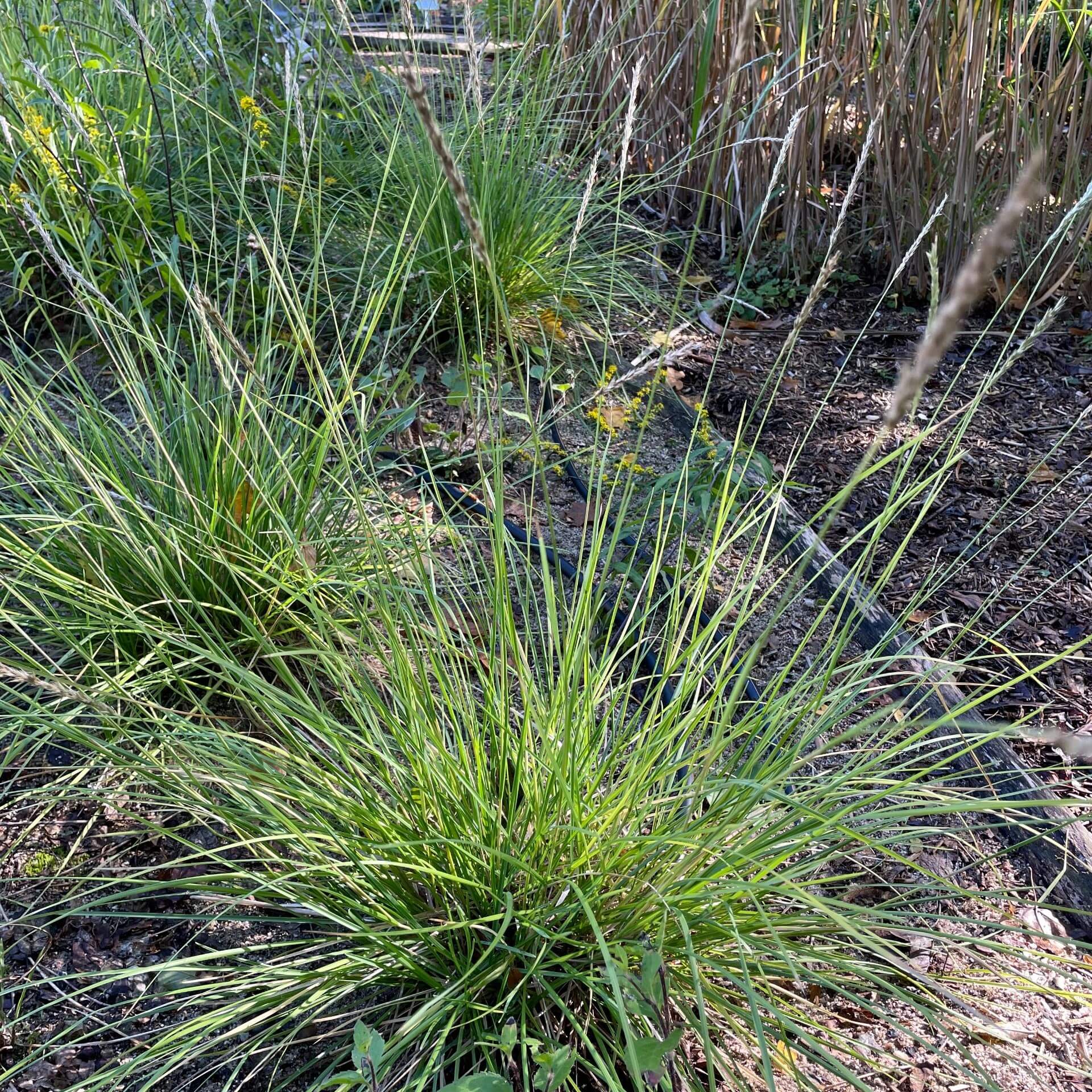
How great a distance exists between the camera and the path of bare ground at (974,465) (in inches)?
88.0

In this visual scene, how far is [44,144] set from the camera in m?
2.51

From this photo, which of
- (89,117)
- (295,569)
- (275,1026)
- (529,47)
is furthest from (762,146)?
(275,1026)

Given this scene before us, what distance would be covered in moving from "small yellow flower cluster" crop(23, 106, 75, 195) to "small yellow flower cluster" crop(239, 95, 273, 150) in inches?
20.1

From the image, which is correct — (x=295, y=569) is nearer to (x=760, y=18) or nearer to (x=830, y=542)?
(x=830, y=542)

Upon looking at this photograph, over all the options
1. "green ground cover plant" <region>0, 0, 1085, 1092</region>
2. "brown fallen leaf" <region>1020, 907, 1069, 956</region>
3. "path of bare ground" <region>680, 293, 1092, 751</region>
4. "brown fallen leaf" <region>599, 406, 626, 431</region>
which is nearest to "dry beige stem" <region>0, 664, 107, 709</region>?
"green ground cover plant" <region>0, 0, 1085, 1092</region>

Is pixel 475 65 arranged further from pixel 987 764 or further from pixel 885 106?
pixel 987 764

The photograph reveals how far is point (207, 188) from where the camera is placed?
3.19m

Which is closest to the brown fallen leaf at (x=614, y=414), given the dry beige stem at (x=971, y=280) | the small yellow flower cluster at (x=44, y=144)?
the small yellow flower cluster at (x=44, y=144)

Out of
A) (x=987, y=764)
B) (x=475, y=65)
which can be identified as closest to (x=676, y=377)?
(x=475, y=65)

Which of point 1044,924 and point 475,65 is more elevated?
point 475,65

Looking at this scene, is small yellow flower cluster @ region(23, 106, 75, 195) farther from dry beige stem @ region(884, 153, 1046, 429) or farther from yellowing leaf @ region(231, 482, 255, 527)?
dry beige stem @ region(884, 153, 1046, 429)

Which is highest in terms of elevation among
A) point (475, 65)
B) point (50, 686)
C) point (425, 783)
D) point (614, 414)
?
point (475, 65)

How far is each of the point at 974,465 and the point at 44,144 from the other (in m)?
2.80

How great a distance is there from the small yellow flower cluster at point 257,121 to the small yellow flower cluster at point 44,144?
1.67 feet
